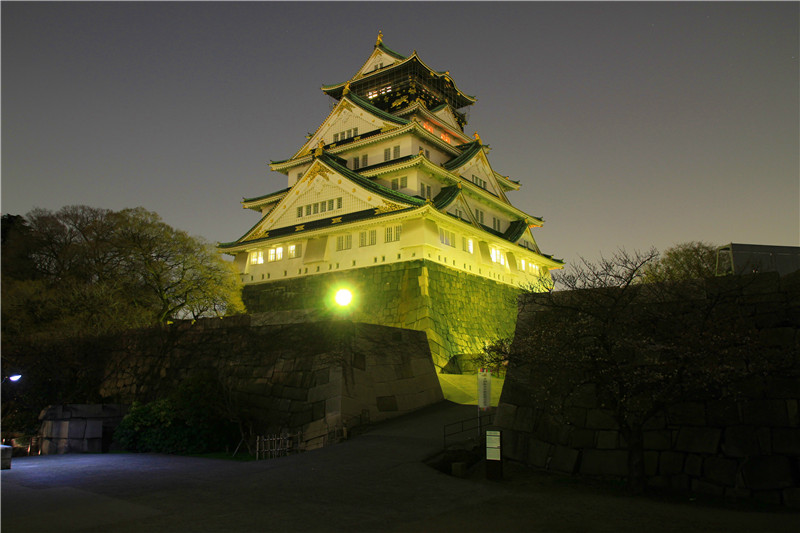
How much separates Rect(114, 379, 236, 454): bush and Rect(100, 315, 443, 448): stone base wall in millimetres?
695

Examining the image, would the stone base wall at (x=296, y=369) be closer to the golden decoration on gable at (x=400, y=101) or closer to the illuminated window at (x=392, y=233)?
the illuminated window at (x=392, y=233)

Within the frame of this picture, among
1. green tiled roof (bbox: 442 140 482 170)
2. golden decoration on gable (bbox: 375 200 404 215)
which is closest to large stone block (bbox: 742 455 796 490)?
golden decoration on gable (bbox: 375 200 404 215)

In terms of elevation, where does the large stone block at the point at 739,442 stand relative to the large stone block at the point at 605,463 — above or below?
above

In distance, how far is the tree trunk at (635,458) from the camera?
1006 centimetres

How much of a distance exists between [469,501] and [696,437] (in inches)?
186

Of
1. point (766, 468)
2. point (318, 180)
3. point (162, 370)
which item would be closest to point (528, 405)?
point (766, 468)

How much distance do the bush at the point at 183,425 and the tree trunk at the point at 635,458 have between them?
41.3ft

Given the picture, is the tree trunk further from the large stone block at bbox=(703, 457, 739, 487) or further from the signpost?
the signpost

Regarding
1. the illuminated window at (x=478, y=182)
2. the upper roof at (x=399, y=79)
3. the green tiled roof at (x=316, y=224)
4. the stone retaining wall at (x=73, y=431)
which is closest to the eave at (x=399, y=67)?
the upper roof at (x=399, y=79)

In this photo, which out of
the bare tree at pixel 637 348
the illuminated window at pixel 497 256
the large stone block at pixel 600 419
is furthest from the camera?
the illuminated window at pixel 497 256

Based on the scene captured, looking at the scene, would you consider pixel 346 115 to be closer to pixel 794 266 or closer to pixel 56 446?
pixel 56 446

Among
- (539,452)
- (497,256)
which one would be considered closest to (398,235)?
(497,256)

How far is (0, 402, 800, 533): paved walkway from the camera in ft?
26.1

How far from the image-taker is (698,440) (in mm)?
10516
